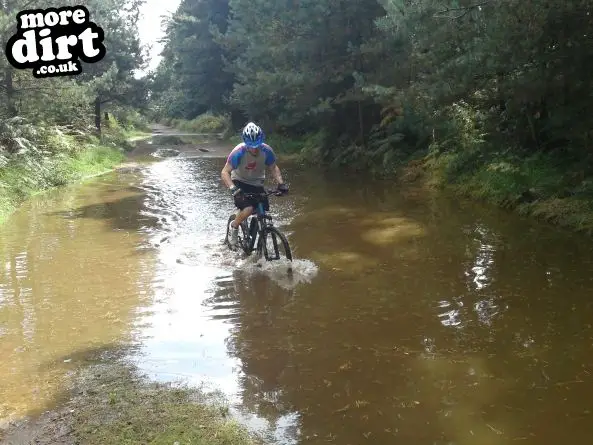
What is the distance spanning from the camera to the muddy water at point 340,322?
14.7ft

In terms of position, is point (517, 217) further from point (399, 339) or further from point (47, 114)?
point (47, 114)

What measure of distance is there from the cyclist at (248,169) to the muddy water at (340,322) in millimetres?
937

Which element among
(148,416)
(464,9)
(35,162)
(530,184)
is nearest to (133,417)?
(148,416)

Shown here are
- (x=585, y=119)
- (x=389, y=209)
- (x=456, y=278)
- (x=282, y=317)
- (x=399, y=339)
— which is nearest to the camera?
(x=399, y=339)

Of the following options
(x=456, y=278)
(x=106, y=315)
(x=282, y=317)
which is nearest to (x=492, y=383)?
(x=282, y=317)

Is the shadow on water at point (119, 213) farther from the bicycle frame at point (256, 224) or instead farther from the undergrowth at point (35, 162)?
the bicycle frame at point (256, 224)

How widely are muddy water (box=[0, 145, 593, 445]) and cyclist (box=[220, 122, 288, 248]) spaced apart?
3.07 feet

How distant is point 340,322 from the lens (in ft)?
21.0

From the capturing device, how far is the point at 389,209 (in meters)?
13.1

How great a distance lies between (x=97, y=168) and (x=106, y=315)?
706 inches

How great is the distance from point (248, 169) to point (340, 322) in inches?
123

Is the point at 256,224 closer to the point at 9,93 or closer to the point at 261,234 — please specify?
the point at 261,234

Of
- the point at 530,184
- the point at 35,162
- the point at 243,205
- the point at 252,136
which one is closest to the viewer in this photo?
the point at 252,136

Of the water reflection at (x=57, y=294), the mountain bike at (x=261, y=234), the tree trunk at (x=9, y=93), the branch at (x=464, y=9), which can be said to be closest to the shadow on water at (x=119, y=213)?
the water reflection at (x=57, y=294)
